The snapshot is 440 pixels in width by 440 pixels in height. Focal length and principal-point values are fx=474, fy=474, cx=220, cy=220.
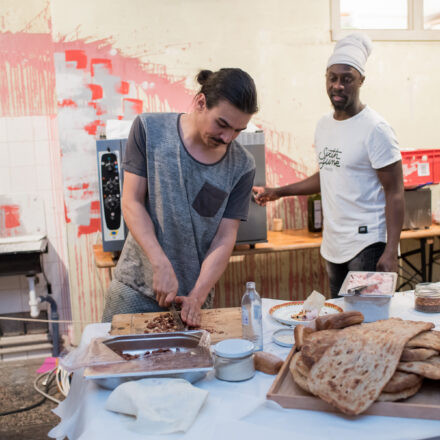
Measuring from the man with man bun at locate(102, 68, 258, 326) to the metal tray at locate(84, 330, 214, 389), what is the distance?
11.7 inches

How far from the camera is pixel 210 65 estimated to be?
11.9 ft

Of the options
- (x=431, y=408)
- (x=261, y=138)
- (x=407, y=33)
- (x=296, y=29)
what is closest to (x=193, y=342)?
(x=431, y=408)

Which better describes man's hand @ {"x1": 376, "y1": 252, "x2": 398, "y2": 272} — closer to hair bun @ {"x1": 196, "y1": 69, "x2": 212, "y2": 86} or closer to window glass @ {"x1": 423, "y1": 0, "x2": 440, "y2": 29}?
hair bun @ {"x1": 196, "y1": 69, "x2": 212, "y2": 86}

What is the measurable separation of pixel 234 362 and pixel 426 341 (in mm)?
499

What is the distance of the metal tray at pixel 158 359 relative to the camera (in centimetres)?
119

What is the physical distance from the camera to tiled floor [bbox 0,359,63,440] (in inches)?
108

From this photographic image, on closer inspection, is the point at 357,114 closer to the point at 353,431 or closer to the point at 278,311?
the point at 278,311

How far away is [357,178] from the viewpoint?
7.74 ft

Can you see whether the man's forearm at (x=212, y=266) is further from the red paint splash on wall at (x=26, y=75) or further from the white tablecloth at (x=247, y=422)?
the red paint splash on wall at (x=26, y=75)

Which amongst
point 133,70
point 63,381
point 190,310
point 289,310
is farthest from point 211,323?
point 133,70

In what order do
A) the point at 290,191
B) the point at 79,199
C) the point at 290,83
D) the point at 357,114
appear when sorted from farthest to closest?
the point at 290,83 < the point at 79,199 < the point at 290,191 < the point at 357,114

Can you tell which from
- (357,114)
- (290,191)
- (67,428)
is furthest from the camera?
(290,191)

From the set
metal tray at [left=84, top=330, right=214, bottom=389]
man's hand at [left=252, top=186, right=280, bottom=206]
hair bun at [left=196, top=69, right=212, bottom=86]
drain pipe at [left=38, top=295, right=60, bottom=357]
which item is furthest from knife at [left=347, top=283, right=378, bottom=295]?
drain pipe at [left=38, top=295, right=60, bottom=357]

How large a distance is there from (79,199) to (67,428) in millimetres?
2488
